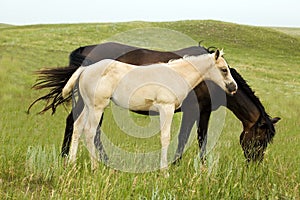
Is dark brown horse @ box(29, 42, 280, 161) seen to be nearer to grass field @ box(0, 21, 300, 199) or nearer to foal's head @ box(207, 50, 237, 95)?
grass field @ box(0, 21, 300, 199)

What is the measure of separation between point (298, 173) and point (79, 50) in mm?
4315

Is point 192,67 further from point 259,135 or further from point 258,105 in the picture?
point 259,135

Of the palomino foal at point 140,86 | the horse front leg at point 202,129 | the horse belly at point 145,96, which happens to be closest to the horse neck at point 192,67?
the palomino foal at point 140,86

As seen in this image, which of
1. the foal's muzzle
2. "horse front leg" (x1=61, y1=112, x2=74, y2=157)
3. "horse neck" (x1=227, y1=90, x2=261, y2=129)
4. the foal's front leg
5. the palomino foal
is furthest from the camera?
"horse neck" (x1=227, y1=90, x2=261, y2=129)

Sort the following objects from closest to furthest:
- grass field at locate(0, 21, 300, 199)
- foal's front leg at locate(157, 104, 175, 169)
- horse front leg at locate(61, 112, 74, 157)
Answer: grass field at locate(0, 21, 300, 199), foal's front leg at locate(157, 104, 175, 169), horse front leg at locate(61, 112, 74, 157)

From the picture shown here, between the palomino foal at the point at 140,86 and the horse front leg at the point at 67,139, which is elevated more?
the palomino foal at the point at 140,86

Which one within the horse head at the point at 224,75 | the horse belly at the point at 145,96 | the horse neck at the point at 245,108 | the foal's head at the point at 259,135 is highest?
the horse head at the point at 224,75

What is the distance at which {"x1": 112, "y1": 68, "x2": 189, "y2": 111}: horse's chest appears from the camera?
540 centimetres

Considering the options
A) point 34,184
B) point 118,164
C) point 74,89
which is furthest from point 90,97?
point 34,184

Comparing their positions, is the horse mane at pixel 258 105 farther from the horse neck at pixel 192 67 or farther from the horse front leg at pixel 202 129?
the horse neck at pixel 192 67

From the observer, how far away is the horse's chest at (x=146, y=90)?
5.40 meters

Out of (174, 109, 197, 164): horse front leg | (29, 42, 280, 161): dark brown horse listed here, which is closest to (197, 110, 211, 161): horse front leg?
(29, 42, 280, 161): dark brown horse

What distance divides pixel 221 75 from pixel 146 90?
3.68 ft

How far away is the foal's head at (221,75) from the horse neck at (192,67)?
10 cm
